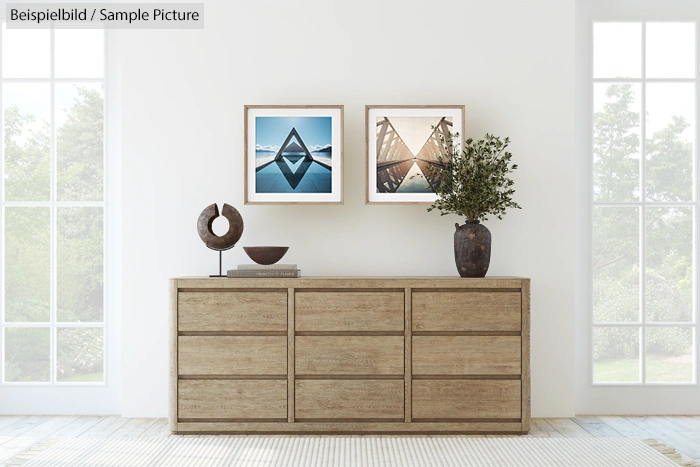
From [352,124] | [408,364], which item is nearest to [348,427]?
[408,364]

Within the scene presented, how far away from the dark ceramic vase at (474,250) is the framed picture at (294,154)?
705 mm

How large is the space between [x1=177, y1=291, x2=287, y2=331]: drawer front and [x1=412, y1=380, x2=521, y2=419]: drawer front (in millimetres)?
753

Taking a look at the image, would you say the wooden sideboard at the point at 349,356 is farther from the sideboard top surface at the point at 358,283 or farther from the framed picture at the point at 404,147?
the framed picture at the point at 404,147

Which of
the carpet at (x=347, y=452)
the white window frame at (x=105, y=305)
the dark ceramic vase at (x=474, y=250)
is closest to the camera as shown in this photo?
the carpet at (x=347, y=452)

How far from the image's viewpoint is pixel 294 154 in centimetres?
346

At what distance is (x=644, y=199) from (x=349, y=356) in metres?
1.93

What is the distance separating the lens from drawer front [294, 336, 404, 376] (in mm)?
3133

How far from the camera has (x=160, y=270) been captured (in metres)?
3.53

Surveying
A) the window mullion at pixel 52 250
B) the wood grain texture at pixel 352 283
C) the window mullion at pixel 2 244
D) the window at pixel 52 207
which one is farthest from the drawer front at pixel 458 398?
the window mullion at pixel 2 244

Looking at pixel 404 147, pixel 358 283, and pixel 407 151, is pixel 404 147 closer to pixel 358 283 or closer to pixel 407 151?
pixel 407 151

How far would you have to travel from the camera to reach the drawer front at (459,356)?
3.13m

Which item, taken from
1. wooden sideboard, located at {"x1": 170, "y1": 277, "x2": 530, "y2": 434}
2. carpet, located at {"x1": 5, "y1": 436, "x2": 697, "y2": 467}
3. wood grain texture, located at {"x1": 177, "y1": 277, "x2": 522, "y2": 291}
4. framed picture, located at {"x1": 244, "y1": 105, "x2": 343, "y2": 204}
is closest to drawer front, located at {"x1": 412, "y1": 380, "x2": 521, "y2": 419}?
wooden sideboard, located at {"x1": 170, "y1": 277, "x2": 530, "y2": 434}

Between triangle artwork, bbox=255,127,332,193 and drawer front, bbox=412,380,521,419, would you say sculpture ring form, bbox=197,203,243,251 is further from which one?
drawer front, bbox=412,380,521,419

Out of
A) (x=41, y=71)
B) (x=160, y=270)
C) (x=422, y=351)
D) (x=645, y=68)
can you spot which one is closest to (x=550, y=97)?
(x=645, y=68)
